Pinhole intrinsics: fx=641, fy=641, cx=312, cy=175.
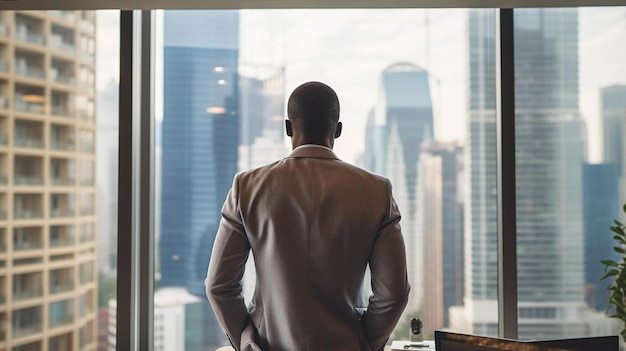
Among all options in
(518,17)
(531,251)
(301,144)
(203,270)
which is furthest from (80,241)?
(518,17)

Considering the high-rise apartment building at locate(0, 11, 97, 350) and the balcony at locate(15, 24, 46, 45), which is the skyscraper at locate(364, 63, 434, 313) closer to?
the high-rise apartment building at locate(0, 11, 97, 350)

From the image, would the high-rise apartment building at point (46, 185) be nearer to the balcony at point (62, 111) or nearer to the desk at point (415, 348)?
the balcony at point (62, 111)

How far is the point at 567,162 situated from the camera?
3.24 metres

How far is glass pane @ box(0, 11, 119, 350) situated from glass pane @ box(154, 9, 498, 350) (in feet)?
0.95

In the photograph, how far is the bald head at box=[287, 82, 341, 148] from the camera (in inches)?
84.0

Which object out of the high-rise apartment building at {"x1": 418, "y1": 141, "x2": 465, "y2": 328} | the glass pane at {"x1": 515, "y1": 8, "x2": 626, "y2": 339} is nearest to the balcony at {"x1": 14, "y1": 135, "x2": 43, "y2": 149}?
the high-rise apartment building at {"x1": 418, "y1": 141, "x2": 465, "y2": 328}

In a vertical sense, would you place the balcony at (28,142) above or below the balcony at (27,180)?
above

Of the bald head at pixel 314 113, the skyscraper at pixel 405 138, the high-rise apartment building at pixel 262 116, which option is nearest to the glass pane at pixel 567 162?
the skyscraper at pixel 405 138

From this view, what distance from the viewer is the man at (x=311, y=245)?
205 cm

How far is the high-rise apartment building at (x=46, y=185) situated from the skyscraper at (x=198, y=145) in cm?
39

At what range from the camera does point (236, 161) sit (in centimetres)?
337

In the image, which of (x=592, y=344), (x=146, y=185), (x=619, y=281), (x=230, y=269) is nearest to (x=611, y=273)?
(x=619, y=281)

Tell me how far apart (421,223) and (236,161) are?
102cm

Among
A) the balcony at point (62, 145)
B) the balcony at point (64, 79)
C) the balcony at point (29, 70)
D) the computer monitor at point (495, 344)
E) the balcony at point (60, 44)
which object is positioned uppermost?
the balcony at point (60, 44)
